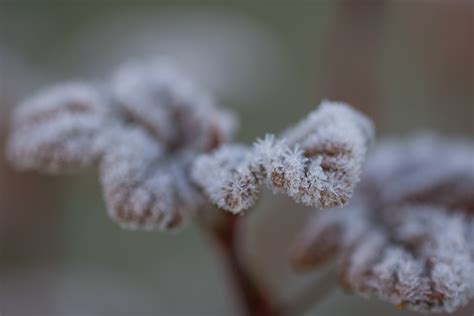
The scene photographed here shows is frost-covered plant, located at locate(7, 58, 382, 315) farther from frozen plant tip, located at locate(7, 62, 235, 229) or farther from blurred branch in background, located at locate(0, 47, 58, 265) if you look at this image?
blurred branch in background, located at locate(0, 47, 58, 265)

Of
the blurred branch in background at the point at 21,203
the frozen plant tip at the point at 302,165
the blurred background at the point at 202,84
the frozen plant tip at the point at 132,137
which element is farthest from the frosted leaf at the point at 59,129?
the blurred branch in background at the point at 21,203

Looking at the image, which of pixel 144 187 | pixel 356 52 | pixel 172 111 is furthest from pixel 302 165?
pixel 356 52

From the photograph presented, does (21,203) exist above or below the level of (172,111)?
above

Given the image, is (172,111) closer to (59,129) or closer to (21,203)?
(59,129)

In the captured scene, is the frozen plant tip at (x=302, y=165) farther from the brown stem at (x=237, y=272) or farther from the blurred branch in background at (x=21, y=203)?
the blurred branch in background at (x=21, y=203)

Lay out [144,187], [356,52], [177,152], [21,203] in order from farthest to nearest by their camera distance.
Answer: [356,52], [21,203], [177,152], [144,187]

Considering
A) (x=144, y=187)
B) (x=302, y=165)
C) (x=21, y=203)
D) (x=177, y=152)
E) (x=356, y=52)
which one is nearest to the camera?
(x=302, y=165)

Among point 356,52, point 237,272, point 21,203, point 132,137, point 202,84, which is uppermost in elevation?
point 202,84
